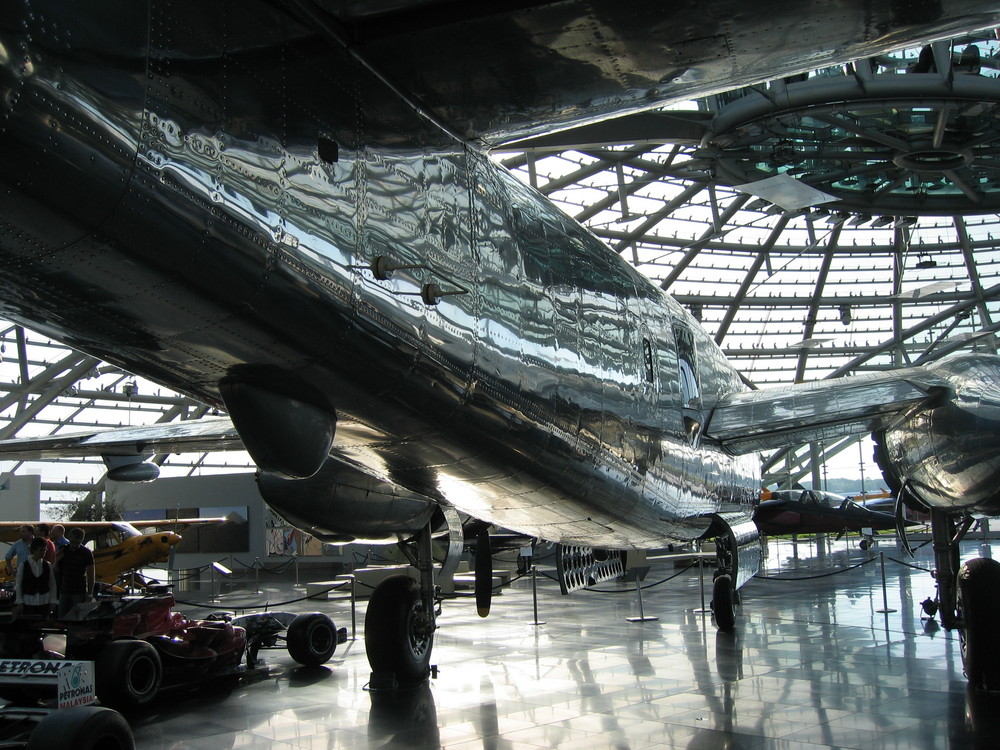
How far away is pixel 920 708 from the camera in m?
7.68

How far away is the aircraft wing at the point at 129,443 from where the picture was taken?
10.1 metres

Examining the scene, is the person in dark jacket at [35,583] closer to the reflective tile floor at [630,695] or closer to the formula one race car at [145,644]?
the formula one race car at [145,644]

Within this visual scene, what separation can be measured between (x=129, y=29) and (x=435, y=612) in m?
7.75

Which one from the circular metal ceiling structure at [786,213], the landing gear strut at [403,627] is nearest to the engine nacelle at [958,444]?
the landing gear strut at [403,627]

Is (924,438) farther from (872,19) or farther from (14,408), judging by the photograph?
(14,408)

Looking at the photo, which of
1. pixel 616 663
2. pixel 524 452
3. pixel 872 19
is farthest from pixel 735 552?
pixel 872 19

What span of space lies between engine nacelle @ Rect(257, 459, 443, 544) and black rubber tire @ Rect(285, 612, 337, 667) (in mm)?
2399

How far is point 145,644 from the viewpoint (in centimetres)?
865

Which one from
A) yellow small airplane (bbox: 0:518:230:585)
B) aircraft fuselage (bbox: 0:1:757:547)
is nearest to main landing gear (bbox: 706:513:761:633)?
aircraft fuselage (bbox: 0:1:757:547)

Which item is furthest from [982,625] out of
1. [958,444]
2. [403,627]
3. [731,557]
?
[403,627]

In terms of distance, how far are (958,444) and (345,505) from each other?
5682 mm

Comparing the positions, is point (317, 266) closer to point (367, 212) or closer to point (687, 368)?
point (367, 212)

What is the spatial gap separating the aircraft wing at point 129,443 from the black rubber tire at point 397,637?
8.23 ft

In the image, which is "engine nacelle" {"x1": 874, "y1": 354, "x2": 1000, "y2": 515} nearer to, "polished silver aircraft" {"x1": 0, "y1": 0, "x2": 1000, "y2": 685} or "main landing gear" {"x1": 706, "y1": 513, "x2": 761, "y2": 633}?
"main landing gear" {"x1": 706, "y1": 513, "x2": 761, "y2": 633}
